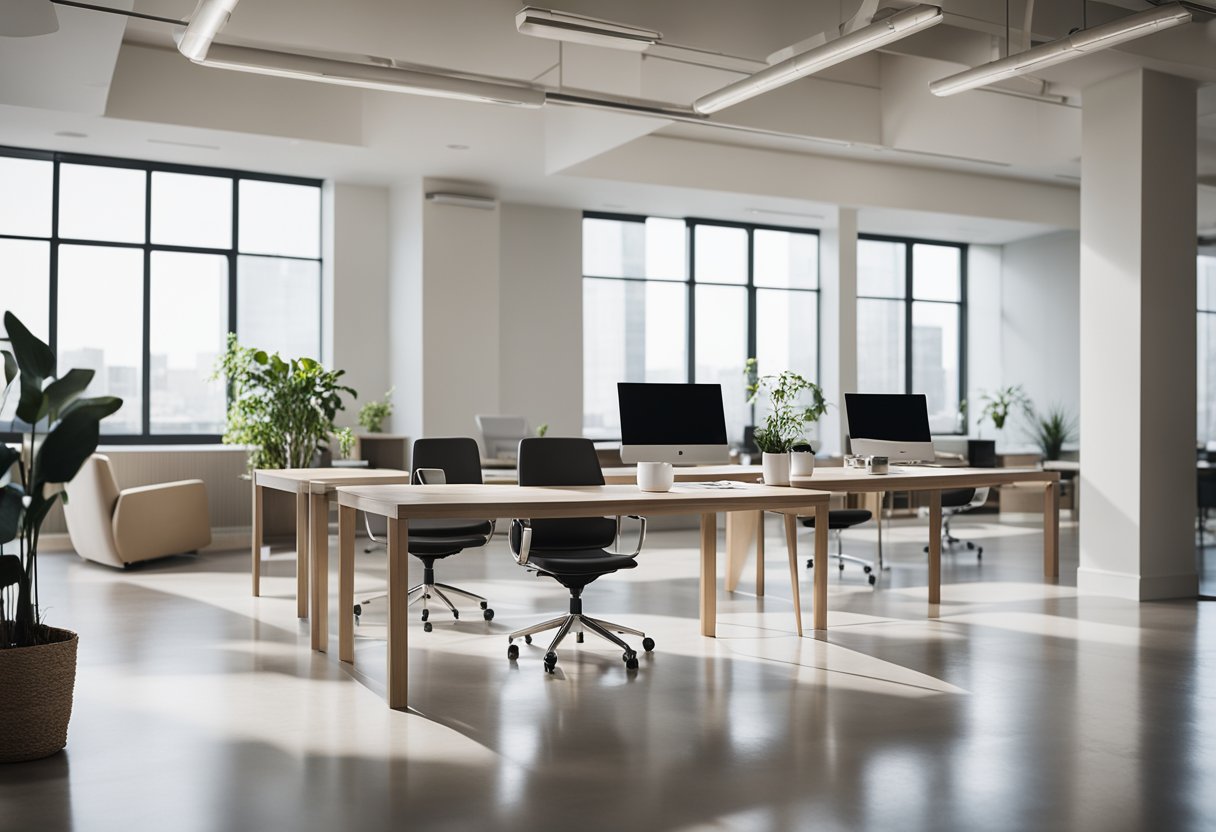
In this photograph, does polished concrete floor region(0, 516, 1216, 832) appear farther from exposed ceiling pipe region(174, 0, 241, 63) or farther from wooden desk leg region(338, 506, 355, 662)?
exposed ceiling pipe region(174, 0, 241, 63)

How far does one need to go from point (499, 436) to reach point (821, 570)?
5.42 metres

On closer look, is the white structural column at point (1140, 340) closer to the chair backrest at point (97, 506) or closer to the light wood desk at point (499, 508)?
the light wood desk at point (499, 508)

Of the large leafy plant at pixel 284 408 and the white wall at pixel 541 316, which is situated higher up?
the white wall at pixel 541 316

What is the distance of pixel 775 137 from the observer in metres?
11.1

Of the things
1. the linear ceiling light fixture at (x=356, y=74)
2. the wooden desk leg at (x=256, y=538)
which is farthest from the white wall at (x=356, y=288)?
the linear ceiling light fixture at (x=356, y=74)

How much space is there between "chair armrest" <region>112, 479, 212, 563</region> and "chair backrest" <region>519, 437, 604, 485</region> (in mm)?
3919

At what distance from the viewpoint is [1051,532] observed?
26.9ft

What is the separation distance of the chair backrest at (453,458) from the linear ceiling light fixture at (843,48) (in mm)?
2933

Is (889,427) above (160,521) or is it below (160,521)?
above

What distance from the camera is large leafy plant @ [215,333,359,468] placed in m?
8.68

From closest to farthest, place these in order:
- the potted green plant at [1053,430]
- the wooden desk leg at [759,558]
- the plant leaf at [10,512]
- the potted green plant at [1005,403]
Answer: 1. the plant leaf at [10,512]
2. the wooden desk leg at [759,558]
3. the potted green plant at [1053,430]
4. the potted green plant at [1005,403]

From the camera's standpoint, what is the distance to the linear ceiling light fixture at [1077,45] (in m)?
5.82

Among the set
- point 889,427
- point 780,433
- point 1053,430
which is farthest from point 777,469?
point 1053,430

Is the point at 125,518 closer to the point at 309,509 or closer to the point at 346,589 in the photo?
the point at 309,509
